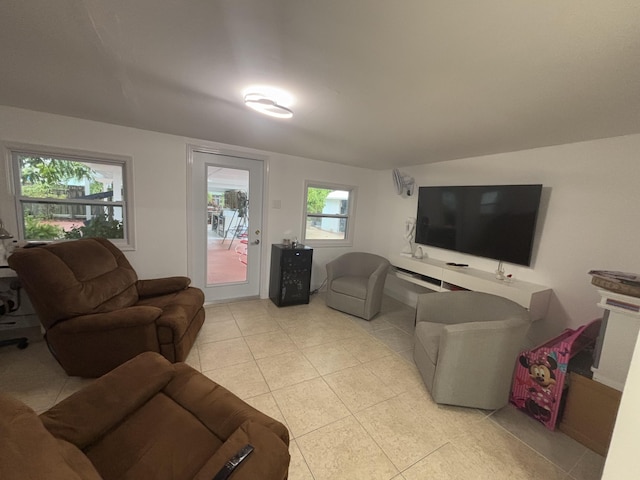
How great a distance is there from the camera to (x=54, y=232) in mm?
2613

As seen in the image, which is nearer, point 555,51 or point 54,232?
point 555,51

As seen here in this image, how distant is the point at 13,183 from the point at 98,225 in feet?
2.34

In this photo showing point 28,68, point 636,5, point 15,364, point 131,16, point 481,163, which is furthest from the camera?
point 481,163

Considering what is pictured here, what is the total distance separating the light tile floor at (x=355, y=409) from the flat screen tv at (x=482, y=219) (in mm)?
1354

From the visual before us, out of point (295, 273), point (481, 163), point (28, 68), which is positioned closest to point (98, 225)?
point (28, 68)

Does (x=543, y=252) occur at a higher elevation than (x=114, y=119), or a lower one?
lower

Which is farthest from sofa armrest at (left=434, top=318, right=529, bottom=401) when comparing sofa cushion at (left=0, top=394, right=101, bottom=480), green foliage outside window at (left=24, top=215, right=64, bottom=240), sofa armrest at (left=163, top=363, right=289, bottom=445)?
green foliage outside window at (left=24, top=215, right=64, bottom=240)

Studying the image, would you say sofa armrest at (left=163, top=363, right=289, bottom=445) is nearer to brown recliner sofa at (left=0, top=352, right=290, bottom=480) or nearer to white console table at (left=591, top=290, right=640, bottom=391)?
brown recliner sofa at (left=0, top=352, right=290, bottom=480)

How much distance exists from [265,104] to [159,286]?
2.02 m

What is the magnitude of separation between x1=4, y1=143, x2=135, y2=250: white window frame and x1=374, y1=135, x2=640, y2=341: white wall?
4055 mm

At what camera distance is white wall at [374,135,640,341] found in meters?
1.98

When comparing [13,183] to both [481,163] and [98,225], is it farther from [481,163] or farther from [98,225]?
[481,163]

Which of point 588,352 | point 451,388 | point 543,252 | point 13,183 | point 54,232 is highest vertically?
point 13,183

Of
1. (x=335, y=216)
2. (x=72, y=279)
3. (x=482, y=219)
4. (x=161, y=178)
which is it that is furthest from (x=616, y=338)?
(x=161, y=178)
